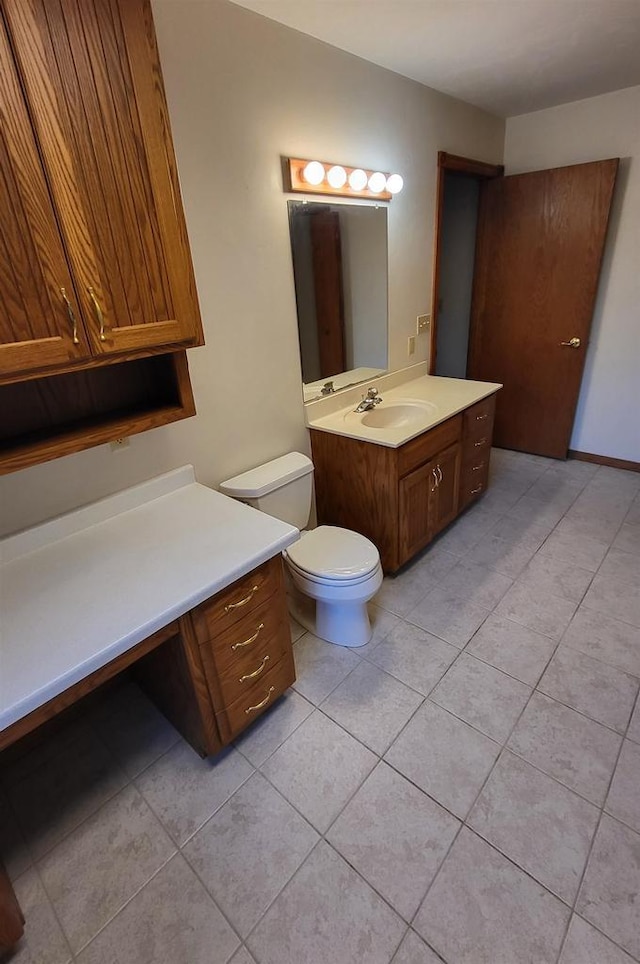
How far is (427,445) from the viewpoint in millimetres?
2129

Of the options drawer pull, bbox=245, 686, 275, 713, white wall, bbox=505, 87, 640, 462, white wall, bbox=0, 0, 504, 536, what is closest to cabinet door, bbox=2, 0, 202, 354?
white wall, bbox=0, 0, 504, 536

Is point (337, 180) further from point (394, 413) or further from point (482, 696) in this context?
point (482, 696)

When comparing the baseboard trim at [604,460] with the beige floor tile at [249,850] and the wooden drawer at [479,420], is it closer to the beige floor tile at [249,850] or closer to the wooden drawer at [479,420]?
the wooden drawer at [479,420]

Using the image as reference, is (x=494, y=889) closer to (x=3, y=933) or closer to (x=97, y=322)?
(x=3, y=933)

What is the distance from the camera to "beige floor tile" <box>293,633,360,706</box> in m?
1.72

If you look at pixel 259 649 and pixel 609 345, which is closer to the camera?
pixel 259 649

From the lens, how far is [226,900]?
1163 millimetres

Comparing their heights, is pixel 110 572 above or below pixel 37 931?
above

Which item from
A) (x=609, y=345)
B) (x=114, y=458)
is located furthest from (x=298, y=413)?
(x=609, y=345)

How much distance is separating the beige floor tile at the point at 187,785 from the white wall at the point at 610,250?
314cm

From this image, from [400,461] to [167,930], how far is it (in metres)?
1.65

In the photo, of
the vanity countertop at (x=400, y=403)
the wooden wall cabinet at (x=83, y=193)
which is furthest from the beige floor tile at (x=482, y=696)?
the wooden wall cabinet at (x=83, y=193)

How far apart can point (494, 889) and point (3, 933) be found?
46.4 inches

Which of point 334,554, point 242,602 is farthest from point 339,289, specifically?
point 242,602
